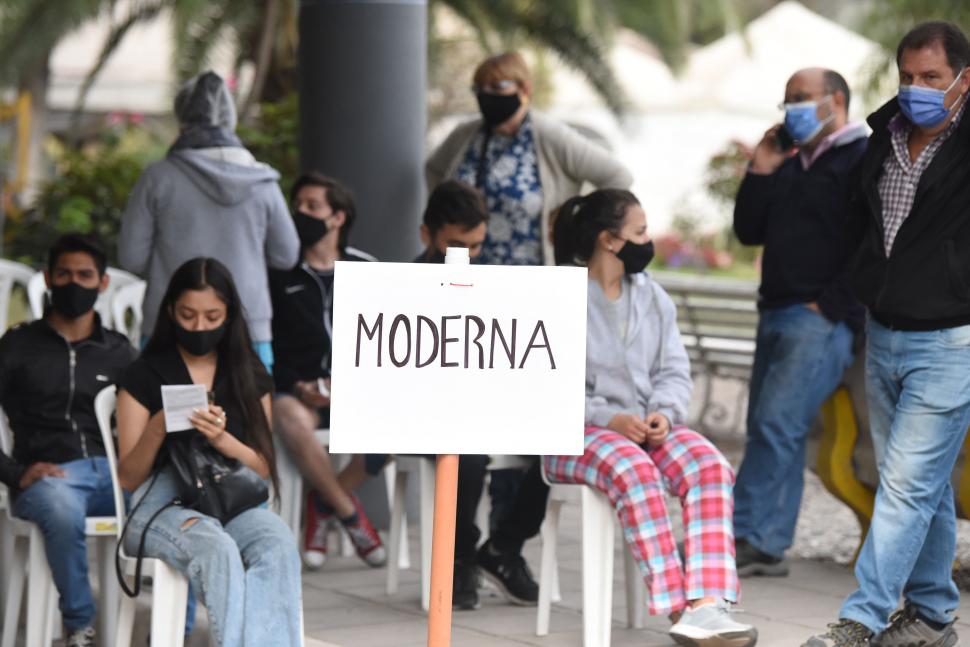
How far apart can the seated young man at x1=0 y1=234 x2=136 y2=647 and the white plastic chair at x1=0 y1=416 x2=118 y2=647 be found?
6cm

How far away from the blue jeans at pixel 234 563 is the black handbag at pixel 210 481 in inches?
1.6

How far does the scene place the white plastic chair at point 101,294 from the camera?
6.67m

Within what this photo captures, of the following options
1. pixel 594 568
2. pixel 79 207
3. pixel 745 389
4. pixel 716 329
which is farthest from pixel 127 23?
Answer: pixel 594 568

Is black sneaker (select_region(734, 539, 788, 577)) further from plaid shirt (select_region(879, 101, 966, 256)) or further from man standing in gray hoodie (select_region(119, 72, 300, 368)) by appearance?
man standing in gray hoodie (select_region(119, 72, 300, 368))

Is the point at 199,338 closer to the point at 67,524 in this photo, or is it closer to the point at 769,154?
the point at 67,524

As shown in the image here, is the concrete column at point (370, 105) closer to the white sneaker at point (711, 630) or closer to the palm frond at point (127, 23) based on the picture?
the white sneaker at point (711, 630)

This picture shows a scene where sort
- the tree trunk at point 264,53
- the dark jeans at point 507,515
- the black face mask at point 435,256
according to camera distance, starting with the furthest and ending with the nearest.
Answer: the tree trunk at point 264,53 < the black face mask at point 435,256 < the dark jeans at point 507,515

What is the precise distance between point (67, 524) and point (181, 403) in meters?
0.70

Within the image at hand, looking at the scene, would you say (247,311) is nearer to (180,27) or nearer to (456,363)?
(456,363)

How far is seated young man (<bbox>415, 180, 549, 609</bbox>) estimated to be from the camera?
6.16 meters

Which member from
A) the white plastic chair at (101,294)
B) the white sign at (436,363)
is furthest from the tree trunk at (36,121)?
the white sign at (436,363)

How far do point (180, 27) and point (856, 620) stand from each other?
985cm

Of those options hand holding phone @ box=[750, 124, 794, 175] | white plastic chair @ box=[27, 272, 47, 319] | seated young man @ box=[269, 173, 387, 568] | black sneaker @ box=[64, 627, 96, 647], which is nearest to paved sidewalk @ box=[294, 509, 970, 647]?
seated young man @ box=[269, 173, 387, 568]

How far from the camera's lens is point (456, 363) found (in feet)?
12.4
